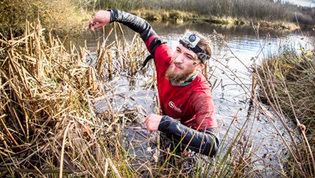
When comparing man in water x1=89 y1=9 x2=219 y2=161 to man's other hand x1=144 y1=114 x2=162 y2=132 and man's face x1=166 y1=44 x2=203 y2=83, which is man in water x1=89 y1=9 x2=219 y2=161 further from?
man's other hand x1=144 y1=114 x2=162 y2=132

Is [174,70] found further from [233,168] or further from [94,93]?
[94,93]

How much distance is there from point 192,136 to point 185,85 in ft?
2.93

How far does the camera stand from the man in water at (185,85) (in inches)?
118

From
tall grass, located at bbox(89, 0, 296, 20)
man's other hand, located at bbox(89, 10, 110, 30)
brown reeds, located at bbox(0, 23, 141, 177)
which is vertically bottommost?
tall grass, located at bbox(89, 0, 296, 20)

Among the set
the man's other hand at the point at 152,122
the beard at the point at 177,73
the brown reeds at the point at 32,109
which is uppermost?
the beard at the point at 177,73

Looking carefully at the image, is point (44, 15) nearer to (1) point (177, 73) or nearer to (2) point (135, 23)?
(2) point (135, 23)

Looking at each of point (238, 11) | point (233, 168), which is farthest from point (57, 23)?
point (238, 11)

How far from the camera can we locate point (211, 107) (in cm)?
336

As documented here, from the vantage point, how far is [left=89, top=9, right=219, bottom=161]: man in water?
2.99m

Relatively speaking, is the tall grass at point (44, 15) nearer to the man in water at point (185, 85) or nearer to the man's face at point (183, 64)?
the man in water at point (185, 85)

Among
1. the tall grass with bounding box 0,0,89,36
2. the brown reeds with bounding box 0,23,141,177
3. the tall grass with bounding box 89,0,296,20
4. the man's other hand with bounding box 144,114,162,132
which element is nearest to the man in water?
the man's other hand with bounding box 144,114,162,132

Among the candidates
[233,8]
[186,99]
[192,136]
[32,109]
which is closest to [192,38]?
[186,99]

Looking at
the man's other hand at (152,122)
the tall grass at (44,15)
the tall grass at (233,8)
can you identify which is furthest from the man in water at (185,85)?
the tall grass at (233,8)

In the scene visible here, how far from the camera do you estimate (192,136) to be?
2900 mm
